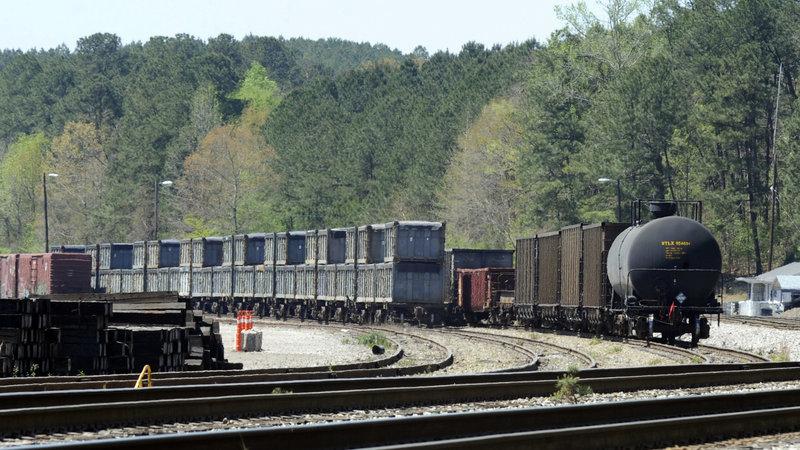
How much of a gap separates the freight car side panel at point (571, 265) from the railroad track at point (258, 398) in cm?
1851

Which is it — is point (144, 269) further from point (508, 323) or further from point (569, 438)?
point (569, 438)

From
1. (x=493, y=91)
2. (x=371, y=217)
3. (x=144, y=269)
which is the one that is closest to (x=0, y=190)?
(x=371, y=217)

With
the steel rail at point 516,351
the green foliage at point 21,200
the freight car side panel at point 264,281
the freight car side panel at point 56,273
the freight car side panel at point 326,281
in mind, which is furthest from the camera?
the green foliage at point 21,200

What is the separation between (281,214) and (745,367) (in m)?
96.8

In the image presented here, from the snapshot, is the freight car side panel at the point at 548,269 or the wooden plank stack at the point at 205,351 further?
the freight car side panel at the point at 548,269

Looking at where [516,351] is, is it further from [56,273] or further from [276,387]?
→ [56,273]

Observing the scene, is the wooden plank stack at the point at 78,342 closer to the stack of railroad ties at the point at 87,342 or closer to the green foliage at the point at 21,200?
the stack of railroad ties at the point at 87,342

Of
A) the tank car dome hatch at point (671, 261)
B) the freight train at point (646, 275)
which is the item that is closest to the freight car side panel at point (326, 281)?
the freight train at point (646, 275)

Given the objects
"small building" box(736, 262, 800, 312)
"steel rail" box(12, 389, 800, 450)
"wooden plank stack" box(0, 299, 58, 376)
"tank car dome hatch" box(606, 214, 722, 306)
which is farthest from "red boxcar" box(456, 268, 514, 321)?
"steel rail" box(12, 389, 800, 450)

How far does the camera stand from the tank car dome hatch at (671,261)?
30.8 m

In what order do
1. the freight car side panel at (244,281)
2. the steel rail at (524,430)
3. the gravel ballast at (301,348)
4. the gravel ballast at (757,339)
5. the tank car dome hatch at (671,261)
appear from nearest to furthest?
the steel rail at (524,430)
the gravel ballast at (301,348)
the tank car dome hatch at (671,261)
the gravel ballast at (757,339)
the freight car side panel at (244,281)

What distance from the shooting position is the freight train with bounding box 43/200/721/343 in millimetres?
31188

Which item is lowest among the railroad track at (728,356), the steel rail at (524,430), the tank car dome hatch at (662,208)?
the railroad track at (728,356)

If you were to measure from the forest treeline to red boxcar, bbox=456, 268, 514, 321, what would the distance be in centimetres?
2743
